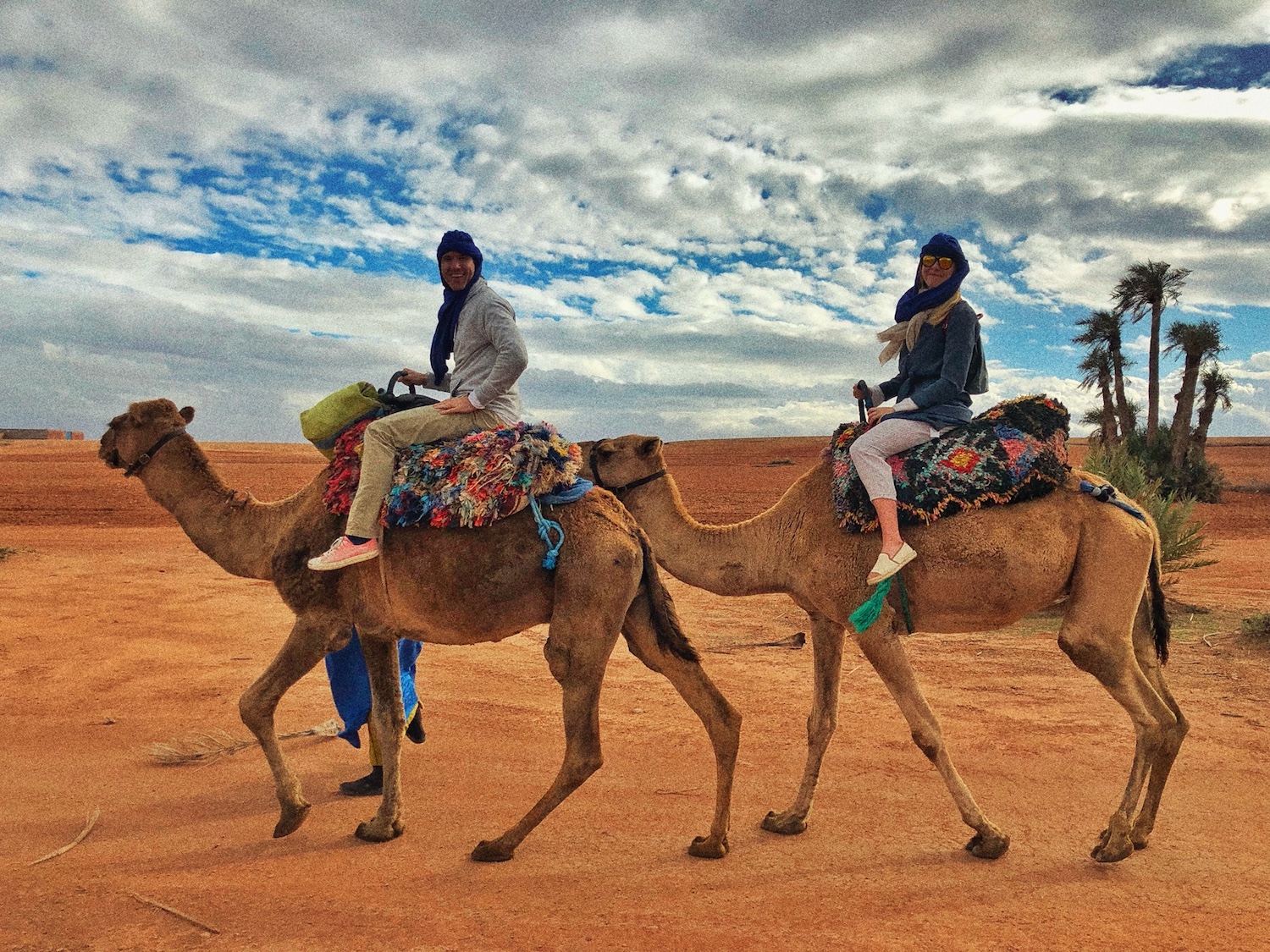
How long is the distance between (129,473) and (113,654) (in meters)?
3.97

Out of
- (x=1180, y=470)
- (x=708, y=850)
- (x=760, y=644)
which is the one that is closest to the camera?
(x=708, y=850)

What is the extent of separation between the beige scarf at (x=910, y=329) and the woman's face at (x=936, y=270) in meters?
0.15

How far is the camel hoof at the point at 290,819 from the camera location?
526cm

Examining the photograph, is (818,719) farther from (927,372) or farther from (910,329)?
(910,329)

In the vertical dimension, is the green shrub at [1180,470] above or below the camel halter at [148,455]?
below

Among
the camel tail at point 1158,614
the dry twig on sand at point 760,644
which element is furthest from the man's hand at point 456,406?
the dry twig on sand at point 760,644

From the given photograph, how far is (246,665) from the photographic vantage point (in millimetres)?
9398

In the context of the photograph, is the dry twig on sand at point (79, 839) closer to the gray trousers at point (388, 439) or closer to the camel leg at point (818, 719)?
the gray trousers at point (388, 439)

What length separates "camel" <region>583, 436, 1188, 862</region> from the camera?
5.38m

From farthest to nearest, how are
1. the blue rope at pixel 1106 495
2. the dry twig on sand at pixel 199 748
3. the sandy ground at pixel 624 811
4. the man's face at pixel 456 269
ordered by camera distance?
the dry twig on sand at pixel 199 748, the man's face at pixel 456 269, the blue rope at pixel 1106 495, the sandy ground at pixel 624 811

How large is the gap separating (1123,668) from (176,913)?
17.4 ft

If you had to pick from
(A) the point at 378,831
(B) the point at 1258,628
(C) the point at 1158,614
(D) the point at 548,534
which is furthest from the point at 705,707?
(B) the point at 1258,628

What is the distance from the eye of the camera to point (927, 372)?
595cm

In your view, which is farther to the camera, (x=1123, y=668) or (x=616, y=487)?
(x=616, y=487)
